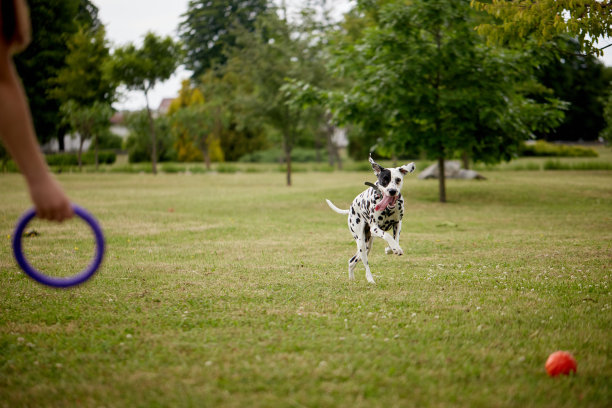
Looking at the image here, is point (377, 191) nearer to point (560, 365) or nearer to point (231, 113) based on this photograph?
point (560, 365)

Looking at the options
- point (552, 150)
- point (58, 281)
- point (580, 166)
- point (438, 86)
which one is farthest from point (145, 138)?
point (58, 281)

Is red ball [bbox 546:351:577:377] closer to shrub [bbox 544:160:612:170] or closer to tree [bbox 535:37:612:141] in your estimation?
shrub [bbox 544:160:612:170]

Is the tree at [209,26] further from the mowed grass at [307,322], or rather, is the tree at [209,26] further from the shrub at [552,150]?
the mowed grass at [307,322]

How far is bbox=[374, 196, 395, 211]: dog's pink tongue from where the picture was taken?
6783 millimetres

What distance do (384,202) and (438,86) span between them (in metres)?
14.7

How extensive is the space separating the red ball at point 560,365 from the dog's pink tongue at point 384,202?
292 cm

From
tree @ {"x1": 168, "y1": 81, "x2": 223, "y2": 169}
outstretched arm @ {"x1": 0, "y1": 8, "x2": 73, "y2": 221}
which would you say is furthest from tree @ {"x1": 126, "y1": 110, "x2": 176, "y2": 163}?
outstretched arm @ {"x1": 0, "y1": 8, "x2": 73, "y2": 221}

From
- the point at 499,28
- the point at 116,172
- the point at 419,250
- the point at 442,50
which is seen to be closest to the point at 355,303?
the point at 419,250

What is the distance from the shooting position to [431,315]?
6.14m

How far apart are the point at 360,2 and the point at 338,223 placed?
32.5ft

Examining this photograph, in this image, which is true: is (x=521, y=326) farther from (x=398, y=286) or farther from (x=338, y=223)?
(x=338, y=223)

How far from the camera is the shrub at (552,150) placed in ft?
163

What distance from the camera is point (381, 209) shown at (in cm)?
694

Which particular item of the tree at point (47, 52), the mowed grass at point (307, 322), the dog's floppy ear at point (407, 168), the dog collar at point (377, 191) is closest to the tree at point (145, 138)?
the tree at point (47, 52)
